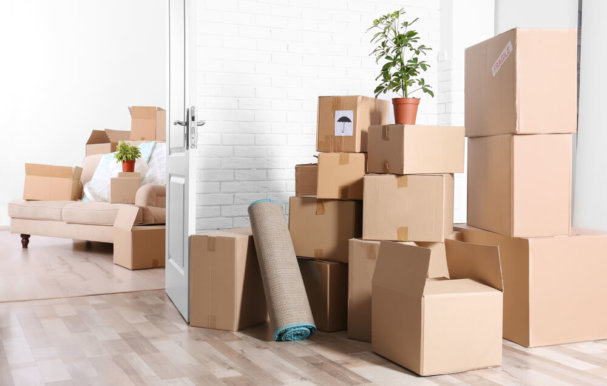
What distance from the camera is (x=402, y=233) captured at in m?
2.64

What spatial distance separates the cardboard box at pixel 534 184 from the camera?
8.37 feet

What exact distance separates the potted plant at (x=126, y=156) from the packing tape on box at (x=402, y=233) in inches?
118

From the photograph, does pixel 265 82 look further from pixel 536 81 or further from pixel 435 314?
pixel 435 314

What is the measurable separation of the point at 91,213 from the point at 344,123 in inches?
110

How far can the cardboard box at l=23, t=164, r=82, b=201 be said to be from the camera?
5.59 meters

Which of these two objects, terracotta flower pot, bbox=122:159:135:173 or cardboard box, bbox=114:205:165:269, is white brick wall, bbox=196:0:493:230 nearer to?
cardboard box, bbox=114:205:165:269

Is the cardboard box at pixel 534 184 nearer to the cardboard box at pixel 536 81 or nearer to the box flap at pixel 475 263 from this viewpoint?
the cardboard box at pixel 536 81

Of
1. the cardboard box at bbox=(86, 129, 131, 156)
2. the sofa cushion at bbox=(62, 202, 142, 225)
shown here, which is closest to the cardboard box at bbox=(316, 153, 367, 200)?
the sofa cushion at bbox=(62, 202, 142, 225)

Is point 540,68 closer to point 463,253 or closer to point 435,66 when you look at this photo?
point 463,253

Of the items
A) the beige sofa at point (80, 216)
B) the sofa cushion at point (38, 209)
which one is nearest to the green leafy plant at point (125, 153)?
the beige sofa at point (80, 216)

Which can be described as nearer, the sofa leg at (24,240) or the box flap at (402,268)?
the box flap at (402,268)

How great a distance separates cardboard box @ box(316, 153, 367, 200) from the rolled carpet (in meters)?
0.25

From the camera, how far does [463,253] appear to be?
2531mm

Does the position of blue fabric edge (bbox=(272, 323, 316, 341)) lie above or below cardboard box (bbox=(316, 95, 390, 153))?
below
